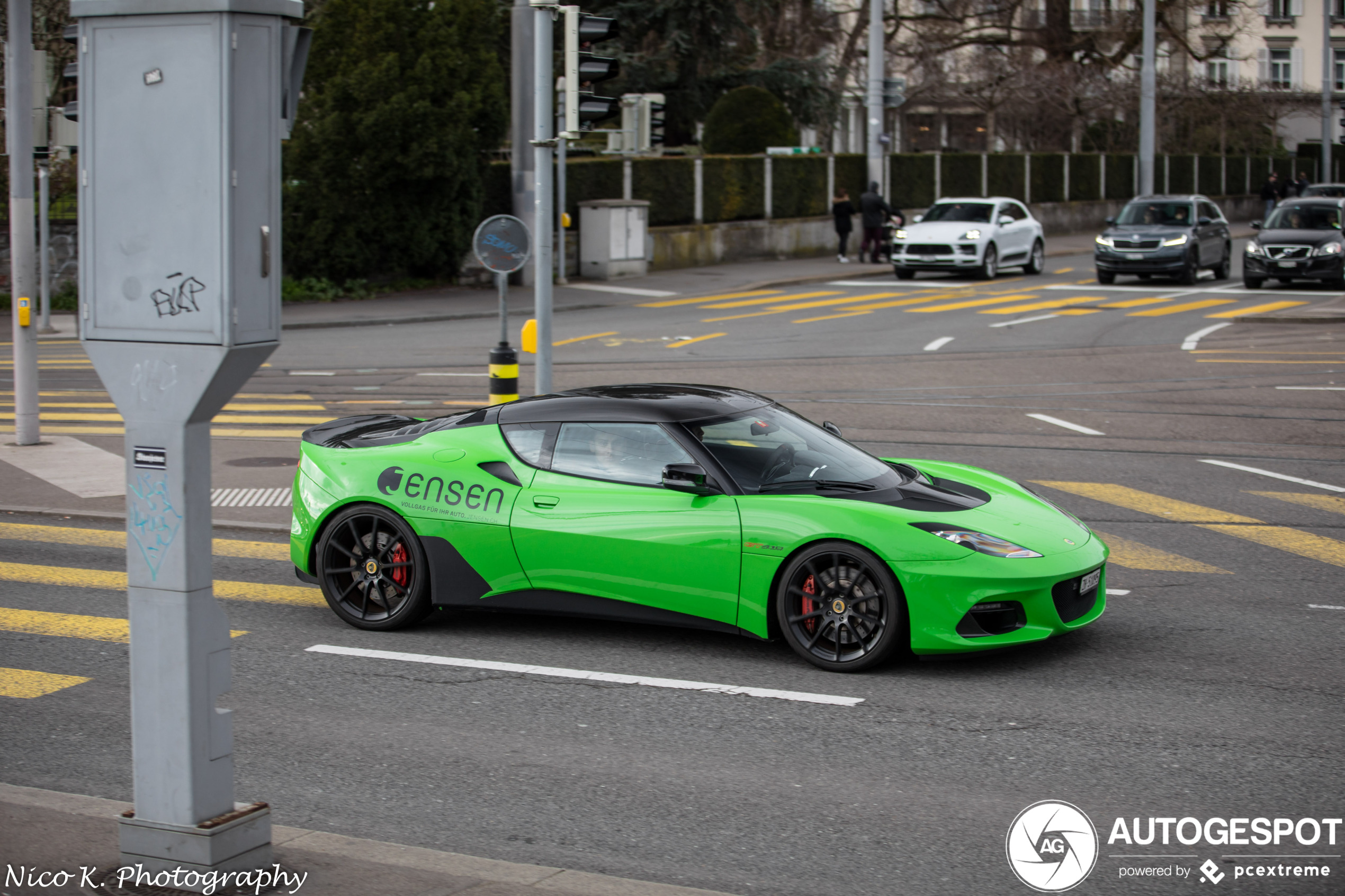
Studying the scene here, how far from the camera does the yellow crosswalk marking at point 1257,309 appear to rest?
2647 centimetres

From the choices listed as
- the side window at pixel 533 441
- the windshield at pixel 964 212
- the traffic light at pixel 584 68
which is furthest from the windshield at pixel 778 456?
the windshield at pixel 964 212

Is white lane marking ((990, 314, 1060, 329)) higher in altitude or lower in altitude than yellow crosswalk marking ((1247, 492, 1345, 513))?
higher

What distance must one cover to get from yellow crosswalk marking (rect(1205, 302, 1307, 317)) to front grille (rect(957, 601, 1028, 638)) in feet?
68.4

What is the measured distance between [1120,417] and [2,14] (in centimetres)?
2074

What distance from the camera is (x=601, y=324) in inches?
1027

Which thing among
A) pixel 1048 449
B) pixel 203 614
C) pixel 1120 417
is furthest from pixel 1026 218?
pixel 203 614

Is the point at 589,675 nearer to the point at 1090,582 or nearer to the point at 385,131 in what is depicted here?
the point at 1090,582

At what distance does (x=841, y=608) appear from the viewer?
23.4 ft

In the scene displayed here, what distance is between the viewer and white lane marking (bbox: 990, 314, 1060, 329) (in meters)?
25.4

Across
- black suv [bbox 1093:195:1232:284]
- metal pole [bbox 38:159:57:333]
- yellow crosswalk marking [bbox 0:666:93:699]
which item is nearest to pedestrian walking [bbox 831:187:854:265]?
black suv [bbox 1093:195:1232:284]

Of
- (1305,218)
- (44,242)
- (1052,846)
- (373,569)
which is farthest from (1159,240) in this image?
(1052,846)

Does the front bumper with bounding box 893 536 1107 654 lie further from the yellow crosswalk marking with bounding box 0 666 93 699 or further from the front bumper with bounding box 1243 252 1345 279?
the front bumper with bounding box 1243 252 1345 279

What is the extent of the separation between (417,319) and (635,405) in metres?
20.5

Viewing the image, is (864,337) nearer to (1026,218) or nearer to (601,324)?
(601,324)
